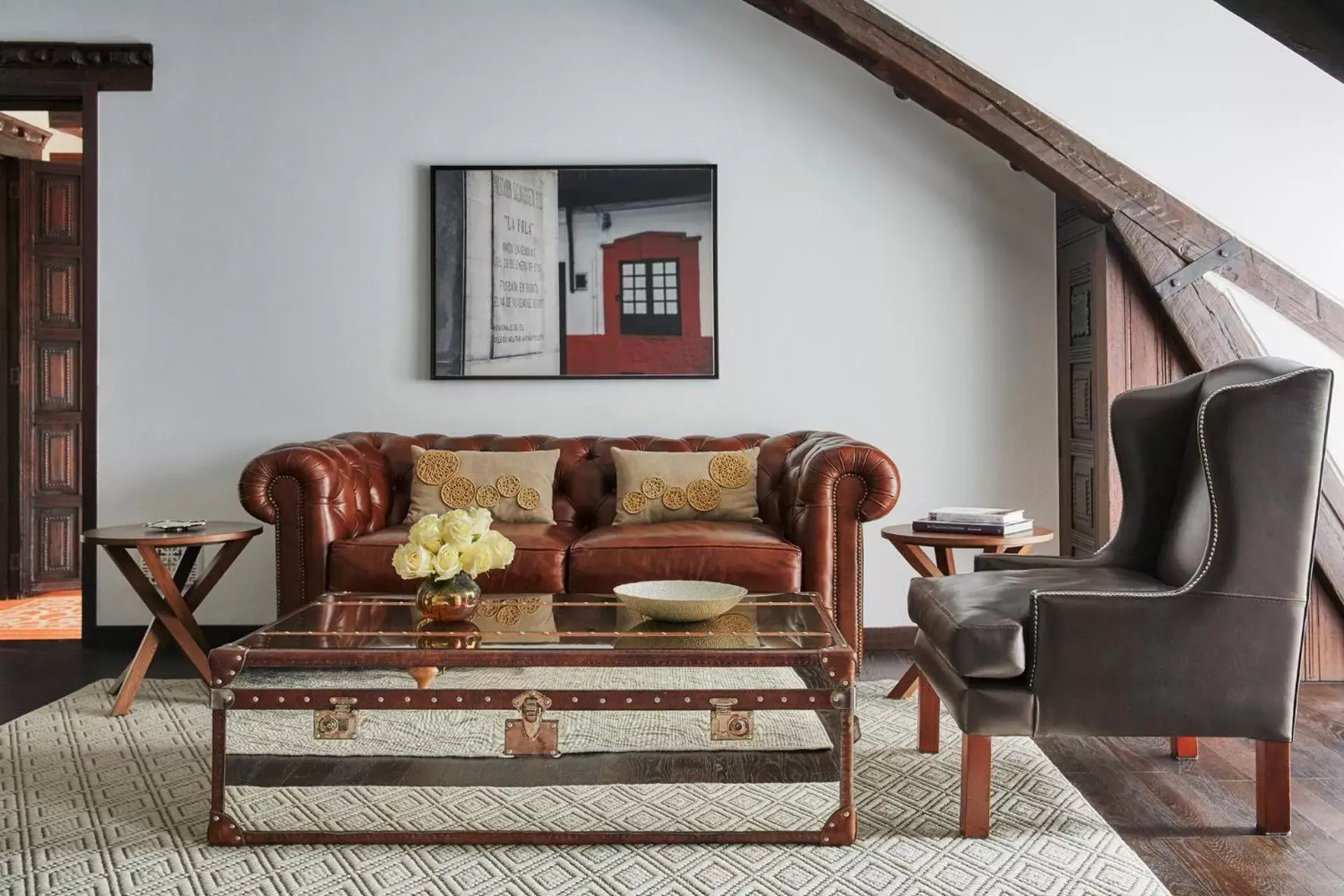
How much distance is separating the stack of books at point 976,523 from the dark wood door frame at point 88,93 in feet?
11.6

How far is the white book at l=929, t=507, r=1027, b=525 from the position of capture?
10.4ft

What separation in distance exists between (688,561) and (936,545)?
84cm

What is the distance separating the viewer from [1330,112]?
3.36 meters

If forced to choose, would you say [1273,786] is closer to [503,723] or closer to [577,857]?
[577,857]

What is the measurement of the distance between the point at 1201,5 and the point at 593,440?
109 inches

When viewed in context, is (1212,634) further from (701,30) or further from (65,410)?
(65,410)

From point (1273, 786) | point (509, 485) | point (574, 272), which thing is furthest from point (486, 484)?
point (1273, 786)

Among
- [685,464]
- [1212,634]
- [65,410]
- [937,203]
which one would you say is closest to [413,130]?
[685,464]

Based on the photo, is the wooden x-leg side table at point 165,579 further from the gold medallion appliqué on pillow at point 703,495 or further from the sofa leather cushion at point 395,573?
the gold medallion appliqué on pillow at point 703,495

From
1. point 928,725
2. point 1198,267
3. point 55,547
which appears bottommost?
point 928,725

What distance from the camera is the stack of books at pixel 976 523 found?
3.16 m

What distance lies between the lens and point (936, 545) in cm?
322

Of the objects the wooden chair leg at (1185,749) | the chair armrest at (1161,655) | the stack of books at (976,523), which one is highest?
the stack of books at (976,523)

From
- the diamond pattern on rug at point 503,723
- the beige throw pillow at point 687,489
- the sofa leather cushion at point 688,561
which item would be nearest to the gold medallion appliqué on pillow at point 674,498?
the beige throw pillow at point 687,489
